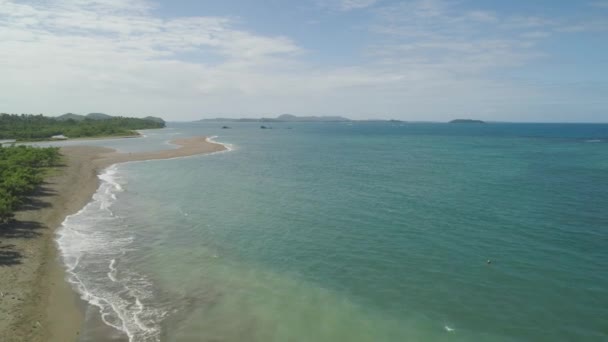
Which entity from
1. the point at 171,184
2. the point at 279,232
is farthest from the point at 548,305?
the point at 171,184

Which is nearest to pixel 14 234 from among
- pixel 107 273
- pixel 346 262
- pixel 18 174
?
pixel 107 273

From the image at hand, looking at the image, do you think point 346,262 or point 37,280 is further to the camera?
point 346,262

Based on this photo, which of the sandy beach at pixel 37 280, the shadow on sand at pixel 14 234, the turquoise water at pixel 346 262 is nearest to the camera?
the sandy beach at pixel 37 280

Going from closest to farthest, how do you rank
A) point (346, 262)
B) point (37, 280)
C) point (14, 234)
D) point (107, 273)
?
1. point (37, 280)
2. point (107, 273)
3. point (346, 262)
4. point (14, 234)

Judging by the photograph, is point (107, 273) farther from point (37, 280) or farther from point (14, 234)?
point (14, 234)

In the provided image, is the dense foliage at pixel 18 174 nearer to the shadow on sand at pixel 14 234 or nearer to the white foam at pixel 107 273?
the shadow on sand at pixel 14 234

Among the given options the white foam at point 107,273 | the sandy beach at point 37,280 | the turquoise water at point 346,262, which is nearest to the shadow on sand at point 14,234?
the sandy beach at point 37,280

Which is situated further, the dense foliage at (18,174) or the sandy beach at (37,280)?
the dense foliage at (18,174)

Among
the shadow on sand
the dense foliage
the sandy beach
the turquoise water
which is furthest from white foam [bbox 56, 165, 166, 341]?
the dense foliage
